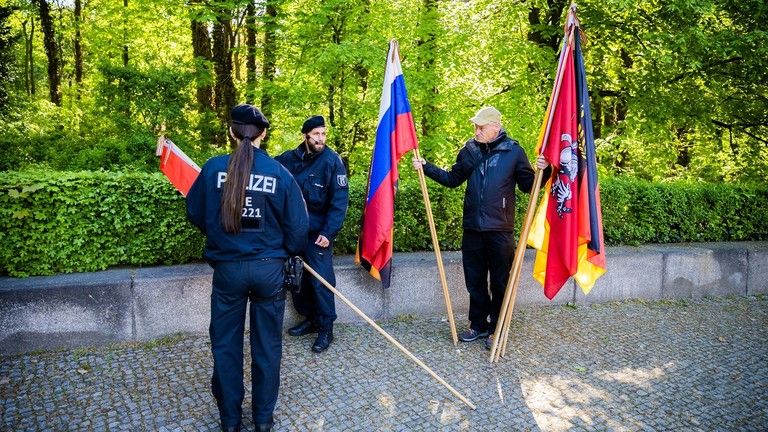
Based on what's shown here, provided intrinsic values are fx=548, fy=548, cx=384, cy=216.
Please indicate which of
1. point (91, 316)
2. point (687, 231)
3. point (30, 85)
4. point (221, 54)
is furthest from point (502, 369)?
point (30, 85)

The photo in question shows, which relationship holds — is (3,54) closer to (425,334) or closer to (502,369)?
(425,334)

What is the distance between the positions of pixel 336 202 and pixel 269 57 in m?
5.00

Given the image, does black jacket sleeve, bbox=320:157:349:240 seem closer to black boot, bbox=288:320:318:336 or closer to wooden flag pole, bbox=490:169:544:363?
black boot, bbox=288:320:318:336

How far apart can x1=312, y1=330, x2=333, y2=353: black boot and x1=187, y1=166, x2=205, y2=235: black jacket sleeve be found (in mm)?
1864

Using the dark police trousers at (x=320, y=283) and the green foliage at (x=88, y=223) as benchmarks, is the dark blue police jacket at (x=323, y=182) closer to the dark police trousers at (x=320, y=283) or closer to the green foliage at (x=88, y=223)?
the dark police trousers at (x=320, y=283)

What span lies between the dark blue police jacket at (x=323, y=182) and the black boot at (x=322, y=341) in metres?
0.91

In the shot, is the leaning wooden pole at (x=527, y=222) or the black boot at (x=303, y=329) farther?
the black boot at (x=303, y=329)

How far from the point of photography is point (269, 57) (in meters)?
8.91

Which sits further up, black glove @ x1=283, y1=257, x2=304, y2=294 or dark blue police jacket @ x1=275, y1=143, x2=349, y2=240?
dark blue police jacket @ x1=275, y1=143, x2=349, y2=240

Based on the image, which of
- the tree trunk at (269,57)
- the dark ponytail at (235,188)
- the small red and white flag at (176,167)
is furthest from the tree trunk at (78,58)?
the dark ponytail at (235,188)

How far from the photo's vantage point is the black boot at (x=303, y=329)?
5.29 meters

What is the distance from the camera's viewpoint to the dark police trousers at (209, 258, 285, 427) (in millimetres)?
3393

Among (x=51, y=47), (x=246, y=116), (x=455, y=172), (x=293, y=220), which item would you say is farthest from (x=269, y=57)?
(x=51, y=47)

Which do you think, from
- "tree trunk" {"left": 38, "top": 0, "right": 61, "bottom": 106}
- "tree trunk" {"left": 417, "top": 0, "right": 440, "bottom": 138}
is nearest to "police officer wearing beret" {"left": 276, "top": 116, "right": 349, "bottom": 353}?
"tree trunk" {"left": 417, "top": 0, "right": 440, "bottom": 138}
